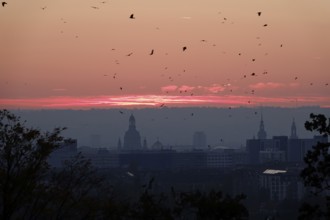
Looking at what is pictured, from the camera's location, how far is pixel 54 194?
31.2 m

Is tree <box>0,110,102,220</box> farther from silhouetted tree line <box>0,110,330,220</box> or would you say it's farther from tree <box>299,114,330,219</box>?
tree <box>299,114,330,219</box>

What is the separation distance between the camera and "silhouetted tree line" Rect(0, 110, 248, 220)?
96.2 ft

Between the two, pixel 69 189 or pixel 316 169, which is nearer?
pixel 316 169

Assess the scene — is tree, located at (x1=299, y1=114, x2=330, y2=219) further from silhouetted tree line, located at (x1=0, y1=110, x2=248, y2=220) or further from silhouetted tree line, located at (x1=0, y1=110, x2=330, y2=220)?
silhouetted tree line, located at (x1=0, y1=110, x2=248, y2=220)

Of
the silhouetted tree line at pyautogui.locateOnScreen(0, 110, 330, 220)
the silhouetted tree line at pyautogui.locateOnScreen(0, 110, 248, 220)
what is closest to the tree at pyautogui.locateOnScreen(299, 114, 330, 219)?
the silhouetted tree line at pyautogui.locateOnScreen(0, 110, 330, 220)

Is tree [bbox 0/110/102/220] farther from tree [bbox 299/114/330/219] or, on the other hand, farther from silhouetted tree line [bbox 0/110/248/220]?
tree [bbox 299/114/330/219]

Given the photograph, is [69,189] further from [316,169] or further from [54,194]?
[316,169]

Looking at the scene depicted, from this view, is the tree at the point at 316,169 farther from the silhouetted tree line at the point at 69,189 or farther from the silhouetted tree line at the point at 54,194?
the silhouetted tree line at the point at 54,194

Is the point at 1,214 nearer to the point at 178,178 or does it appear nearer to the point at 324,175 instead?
the point at 324,175

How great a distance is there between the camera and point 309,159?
28719 millimetres

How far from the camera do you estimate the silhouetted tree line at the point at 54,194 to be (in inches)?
1155

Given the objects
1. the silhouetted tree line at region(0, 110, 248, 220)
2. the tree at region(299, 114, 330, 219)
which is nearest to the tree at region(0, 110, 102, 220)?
the silhouetted tree line at region(0, 110, 248, 220)

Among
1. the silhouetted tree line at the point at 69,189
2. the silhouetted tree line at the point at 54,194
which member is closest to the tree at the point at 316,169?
the silhouetted tree line at the point at 69,189

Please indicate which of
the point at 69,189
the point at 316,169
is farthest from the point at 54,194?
the point at 316,169
